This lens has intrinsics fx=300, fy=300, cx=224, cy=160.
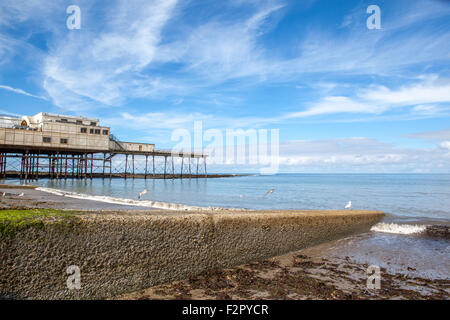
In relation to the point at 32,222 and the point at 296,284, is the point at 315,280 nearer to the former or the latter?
the point at 296,284

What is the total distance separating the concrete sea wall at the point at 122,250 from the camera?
3.02 meters

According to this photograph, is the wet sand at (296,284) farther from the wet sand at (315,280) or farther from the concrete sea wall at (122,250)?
the concrete sea wall at (122,250)

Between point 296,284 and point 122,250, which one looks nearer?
point 122,250

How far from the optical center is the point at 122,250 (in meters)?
3.61

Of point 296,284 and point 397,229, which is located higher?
point 296,284

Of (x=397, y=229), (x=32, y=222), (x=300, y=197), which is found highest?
(x=32, y=222)

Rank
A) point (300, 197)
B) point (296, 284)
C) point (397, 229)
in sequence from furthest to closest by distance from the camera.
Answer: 1. point (300, 197)
2. point (397, 229)
3. point (296, 284)

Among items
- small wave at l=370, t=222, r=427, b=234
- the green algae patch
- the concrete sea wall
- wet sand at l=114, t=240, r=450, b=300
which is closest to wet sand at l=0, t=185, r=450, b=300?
wet sand at l=114, t=240, r=450, b=300

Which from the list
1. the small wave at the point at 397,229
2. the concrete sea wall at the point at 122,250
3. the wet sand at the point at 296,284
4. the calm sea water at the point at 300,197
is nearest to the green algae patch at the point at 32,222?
the concrete sea wall at the point at 122,250

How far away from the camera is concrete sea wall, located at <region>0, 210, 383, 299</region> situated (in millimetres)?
3021

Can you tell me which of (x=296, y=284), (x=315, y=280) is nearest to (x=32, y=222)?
(x=296, y=284)

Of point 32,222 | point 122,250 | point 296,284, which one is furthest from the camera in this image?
point 296,284
